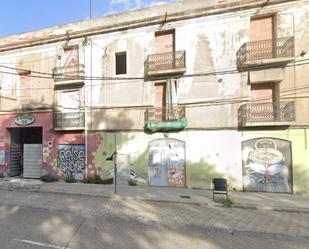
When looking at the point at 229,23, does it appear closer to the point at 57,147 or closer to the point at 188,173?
the point at 188,173

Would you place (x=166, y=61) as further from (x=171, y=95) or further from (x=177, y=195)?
(x=177, y=195)

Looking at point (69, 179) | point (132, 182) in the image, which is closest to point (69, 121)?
point (69, 179)

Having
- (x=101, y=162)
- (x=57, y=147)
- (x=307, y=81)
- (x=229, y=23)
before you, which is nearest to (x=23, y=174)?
(x=57, y=147)

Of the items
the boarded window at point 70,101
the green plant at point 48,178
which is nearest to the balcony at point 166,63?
the boarded window at point 70,101

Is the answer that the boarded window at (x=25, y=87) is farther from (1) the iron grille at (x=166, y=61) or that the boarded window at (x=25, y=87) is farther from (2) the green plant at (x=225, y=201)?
(2) the green plant at (x=225, y=201)

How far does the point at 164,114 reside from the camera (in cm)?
1345

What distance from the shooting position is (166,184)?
43.5ft

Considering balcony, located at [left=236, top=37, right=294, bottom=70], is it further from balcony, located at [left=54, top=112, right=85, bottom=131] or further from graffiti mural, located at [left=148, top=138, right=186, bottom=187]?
balcony, located at [left=54, top=112, right=85, bottom=131]

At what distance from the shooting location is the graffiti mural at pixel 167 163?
13125 millimetres

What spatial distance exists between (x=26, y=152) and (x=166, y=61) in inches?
422

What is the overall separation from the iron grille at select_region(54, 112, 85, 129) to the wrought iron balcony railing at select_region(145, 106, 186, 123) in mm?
4036

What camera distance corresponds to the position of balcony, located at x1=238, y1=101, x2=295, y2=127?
→ 37.3 feet

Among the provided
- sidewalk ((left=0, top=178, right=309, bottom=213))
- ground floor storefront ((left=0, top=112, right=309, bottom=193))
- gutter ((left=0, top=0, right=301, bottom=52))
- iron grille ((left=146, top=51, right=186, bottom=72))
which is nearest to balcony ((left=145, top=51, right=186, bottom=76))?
iron grille ((left=146, top=51, right=186, bottom=72))

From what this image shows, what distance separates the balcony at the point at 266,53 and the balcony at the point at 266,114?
75.0 inches
